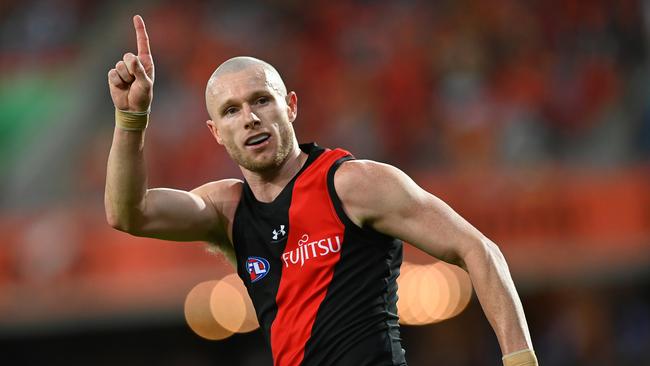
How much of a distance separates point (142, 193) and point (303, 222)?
2.11 ft

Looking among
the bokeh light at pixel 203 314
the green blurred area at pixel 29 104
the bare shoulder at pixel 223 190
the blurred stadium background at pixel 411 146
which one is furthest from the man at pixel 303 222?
the green blurred area at pixel 29 104

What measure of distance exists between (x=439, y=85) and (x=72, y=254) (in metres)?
4.48

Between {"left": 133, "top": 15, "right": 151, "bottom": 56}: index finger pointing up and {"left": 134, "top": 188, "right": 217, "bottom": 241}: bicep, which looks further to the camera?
{"left": 134, "top": 188, "right": 217, "bottom": 241}: bicep

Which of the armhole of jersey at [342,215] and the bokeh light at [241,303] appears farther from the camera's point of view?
the bokeh light at [241,303]

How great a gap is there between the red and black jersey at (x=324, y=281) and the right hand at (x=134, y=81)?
0.67m

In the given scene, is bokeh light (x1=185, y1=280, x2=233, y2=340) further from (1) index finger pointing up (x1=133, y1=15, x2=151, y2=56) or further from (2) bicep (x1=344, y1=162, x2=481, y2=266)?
(2) bicep (x1=344, y1=162, x2=481, y2=266)

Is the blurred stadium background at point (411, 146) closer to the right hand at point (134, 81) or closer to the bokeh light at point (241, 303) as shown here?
the bokeh light at point (241, 303)

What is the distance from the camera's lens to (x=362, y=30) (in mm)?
14352

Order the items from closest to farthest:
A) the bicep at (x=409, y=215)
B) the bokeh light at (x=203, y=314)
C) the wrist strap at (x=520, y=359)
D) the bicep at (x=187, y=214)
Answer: the wrist strap at (x=520, y=359)
the bicep at (x=409, y=215)
the bicep at (x=187, y=214)
the bokeh light at (x=203, y=314)

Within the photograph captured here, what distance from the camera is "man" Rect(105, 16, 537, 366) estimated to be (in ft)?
13.8

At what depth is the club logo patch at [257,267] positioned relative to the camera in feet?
14.9

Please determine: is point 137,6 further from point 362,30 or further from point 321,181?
point 321,181

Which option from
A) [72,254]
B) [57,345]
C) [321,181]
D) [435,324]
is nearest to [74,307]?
[72,254]

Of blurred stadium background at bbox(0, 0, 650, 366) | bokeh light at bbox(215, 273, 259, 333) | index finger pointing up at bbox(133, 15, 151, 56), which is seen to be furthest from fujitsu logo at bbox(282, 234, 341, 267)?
bokeh light at bbox(215, 273, 259, 333)
